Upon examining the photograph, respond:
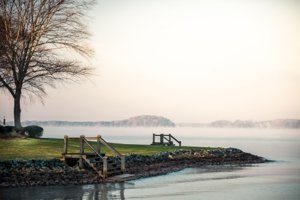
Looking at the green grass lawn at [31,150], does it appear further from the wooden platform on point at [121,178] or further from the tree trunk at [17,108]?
the tree trunk at [17,108]

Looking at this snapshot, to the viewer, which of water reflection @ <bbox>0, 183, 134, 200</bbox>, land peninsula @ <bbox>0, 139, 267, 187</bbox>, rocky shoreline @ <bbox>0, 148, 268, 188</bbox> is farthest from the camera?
land peninsula @ <bbox>0, 139, 267, 187</bbox>

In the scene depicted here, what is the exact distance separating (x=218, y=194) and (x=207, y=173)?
10.2 m

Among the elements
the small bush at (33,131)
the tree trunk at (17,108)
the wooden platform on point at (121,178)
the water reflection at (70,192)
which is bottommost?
the water reflection at (70,192)

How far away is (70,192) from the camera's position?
887 inches

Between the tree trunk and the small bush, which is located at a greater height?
the tree trunk

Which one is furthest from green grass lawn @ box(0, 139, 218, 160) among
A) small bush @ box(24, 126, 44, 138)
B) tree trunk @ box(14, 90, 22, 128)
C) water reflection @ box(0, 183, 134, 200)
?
water reflection @ box(0, 183, 134, 200)

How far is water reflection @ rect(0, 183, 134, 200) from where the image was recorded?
21141 mm

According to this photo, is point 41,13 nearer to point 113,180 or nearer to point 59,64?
point 59,64

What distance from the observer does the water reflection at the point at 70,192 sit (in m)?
21.1

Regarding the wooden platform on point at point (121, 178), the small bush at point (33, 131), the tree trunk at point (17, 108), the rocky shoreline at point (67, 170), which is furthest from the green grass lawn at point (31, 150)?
the tree trunk at point (17, 108)

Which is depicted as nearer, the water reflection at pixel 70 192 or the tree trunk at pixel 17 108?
the water reflection at pixel 70 192

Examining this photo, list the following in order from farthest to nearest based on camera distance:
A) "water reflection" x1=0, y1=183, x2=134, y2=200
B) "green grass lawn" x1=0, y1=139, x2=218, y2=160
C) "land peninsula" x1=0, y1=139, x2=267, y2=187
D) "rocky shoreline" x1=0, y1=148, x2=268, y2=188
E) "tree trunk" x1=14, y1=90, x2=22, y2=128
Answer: "tree trunk" x1=14, y1=90, x2=22, y2=128 → "green grass lawn" x1=0, y1=139, x2=218, y2=160 → "land peninsula" x1=0, y1=139, x2=267, y2=187 → "rocky shoreline" x1=0, y1=148, x2=268, y2=188 → "water reflection" x1=0, y1=183, x2=134, y2=200

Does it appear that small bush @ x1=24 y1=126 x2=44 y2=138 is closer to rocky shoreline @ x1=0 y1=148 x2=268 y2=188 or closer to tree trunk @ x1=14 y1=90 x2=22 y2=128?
tree trunk @ x1=14 y1=90 x2=22 y2=128

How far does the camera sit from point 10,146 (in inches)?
1358
